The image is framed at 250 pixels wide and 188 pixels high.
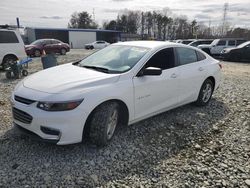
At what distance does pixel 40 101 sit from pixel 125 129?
1.73 m

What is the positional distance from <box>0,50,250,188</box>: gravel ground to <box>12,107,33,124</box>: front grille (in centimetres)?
49

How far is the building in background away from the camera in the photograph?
45219mm

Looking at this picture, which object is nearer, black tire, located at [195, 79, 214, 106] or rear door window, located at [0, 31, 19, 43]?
black tire, located at [195, 79, 214, 106]

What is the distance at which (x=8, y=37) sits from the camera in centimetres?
1101

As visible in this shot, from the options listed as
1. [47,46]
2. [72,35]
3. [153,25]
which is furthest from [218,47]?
[153,25]

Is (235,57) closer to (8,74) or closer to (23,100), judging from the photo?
(8,74)

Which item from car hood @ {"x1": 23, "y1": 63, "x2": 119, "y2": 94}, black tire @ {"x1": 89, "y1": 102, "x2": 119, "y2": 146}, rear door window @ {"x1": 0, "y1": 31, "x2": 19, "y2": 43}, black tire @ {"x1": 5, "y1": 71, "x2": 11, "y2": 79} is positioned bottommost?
black tire @ {"x1": 5, "y1": 71, "x2": 11, "y2": 79}

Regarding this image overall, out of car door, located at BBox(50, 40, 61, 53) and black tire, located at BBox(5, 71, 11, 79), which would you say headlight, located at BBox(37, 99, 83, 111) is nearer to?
black tire, located at BBox(5, 71, 11, 79)

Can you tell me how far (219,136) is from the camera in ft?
14.5

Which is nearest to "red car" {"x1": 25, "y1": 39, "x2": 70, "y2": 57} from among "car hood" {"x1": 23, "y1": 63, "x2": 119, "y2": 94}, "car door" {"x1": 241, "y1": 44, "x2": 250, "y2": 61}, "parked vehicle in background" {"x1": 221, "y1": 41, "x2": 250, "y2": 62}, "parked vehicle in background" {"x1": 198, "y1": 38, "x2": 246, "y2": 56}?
"parked vehicle in background" {"x1": 198, "y1": 38, "x2": 246, "y2": 56}

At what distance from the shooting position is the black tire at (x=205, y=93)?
18.6 ft

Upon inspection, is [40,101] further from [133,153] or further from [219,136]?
[219,136]

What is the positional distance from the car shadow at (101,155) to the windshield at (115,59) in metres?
1.14

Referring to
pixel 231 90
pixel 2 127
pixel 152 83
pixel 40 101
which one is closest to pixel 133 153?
pixel 152 83
